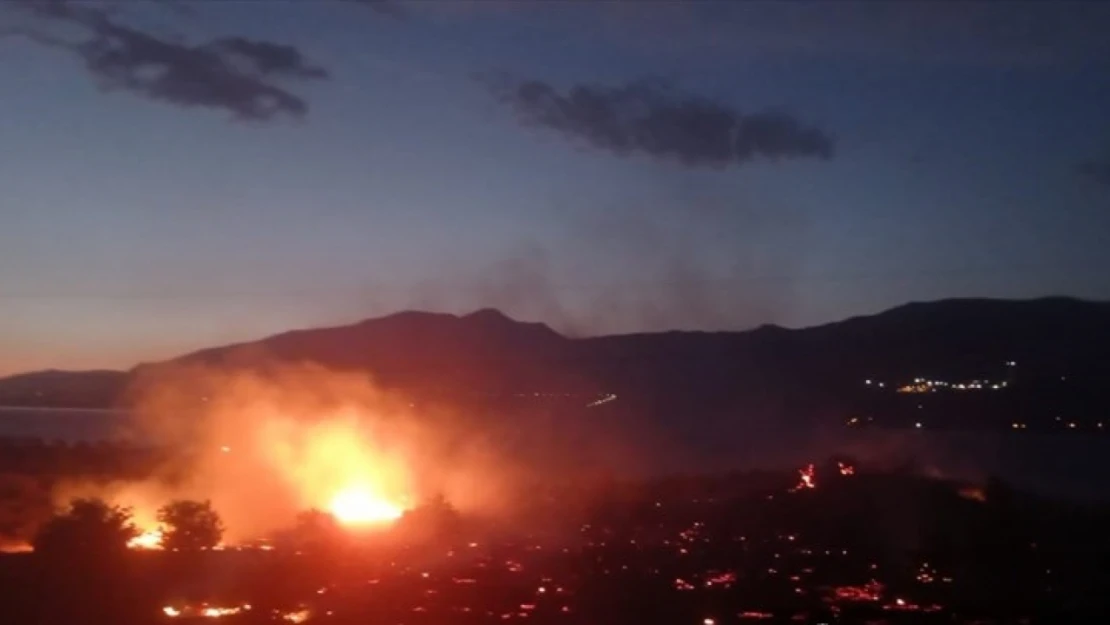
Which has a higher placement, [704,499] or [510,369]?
[510,369]

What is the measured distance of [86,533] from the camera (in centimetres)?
3052

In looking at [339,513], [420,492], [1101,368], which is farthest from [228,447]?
[1101,368]


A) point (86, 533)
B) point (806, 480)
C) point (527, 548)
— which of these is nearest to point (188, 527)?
point (86, 533)

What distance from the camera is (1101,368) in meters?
98.2

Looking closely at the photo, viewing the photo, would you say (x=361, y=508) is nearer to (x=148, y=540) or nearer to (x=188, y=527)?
(x=148, y=540)

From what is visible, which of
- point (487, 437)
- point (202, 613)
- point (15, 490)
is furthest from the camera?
point (487, 437)

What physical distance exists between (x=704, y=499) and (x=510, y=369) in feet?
229

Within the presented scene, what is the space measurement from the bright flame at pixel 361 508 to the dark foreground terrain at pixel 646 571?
108 inches

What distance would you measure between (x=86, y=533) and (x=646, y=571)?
13.9 meters

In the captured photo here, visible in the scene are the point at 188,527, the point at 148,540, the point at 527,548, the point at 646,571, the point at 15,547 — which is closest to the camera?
the point at 646,571

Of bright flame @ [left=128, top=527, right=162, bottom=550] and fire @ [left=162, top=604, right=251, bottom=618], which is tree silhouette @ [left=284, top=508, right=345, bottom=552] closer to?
bright flame @ [left=128, top=527, right=162, bottom=550]

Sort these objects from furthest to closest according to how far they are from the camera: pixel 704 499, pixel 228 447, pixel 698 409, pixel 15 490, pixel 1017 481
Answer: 1. pixel 698 409
2. pixel 1017 481
3. pixel 228 447
4. pixel 704 499
5. pixel 15 490

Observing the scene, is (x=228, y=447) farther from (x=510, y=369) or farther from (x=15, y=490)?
(x=510, y=369)

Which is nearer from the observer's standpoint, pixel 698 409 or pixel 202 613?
pixel 202 613
